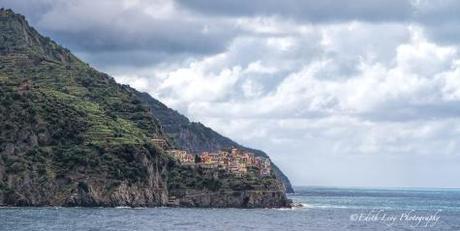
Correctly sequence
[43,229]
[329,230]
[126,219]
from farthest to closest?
[126,219] < [329,230] < [43,229]

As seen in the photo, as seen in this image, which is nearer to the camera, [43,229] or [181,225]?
[43,229]

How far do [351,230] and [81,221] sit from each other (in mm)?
56950

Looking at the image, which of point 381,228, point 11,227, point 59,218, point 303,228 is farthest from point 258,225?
point 11,227

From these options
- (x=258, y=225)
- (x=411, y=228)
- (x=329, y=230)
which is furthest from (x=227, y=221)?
(x=411, y=228)

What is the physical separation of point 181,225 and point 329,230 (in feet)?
102

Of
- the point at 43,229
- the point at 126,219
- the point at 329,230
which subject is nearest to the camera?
the point at 43,229

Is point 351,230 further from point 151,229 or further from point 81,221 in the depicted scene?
point 81,221

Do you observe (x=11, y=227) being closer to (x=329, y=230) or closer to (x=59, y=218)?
(x=59, y=218)

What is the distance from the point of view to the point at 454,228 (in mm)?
194875

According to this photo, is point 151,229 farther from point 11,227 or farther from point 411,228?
point 411,228

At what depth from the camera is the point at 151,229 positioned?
16175cm

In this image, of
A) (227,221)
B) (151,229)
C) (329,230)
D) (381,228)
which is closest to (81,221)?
(151,229)

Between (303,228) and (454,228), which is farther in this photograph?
(454,228)

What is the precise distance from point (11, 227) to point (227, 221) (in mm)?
57392
